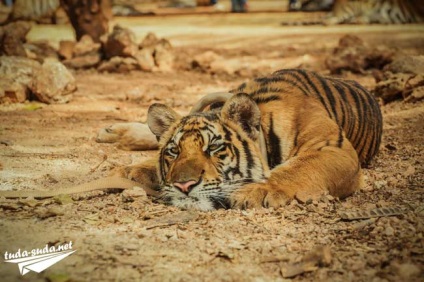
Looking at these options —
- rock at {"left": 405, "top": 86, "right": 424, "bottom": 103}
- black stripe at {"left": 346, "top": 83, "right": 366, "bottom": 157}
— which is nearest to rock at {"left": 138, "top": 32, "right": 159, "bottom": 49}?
rock at {"left": 405, "top": 86, "right": 424, "bottom": 103}

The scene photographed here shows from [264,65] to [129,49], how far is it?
5.96 ft

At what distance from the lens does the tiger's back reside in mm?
4113

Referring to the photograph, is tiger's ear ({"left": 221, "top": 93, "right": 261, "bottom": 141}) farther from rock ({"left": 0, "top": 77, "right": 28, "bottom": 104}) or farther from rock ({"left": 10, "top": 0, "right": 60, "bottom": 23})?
rock ({"left": 10, "top": 0, "right": 60, "bottom": 23})

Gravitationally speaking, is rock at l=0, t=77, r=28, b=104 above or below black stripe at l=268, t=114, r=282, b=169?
below

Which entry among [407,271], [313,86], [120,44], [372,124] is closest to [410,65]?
[372,124]

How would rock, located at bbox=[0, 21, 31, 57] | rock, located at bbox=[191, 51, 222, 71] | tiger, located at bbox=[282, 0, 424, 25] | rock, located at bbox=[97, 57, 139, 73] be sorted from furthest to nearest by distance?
tiger, located at bbox=[282, 0, 424, 25], rock, located at bbox=[191, 51, 222, 71], rock, located at bbox=[97, 57, 139, 73], rock, located at bbox=[0, 21, 31, 57]

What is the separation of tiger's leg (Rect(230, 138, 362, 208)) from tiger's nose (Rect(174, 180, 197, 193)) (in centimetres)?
27

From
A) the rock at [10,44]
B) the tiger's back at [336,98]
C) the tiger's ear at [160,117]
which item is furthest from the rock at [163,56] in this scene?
the tiger's ear at [160,117]

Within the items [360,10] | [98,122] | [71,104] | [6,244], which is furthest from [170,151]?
[360,10]

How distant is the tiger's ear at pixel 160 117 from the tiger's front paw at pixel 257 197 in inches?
24.8

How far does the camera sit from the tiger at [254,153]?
3.46 metres

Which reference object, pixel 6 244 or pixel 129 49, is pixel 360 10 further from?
pixel 6 244

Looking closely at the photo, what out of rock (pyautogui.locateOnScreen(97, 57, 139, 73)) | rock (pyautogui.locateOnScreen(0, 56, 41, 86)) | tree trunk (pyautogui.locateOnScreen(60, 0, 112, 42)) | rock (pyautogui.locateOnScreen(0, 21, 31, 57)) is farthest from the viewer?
tree trunk (pyautogui.locateOnScreen(60, 0, 112, 42))

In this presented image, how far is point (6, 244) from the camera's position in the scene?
2.91 m
